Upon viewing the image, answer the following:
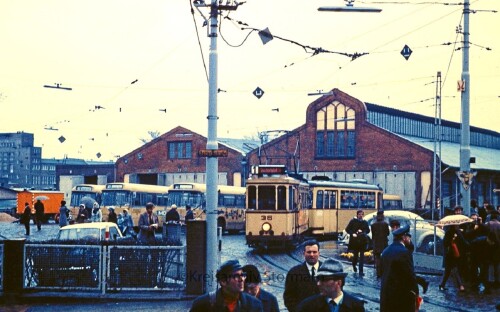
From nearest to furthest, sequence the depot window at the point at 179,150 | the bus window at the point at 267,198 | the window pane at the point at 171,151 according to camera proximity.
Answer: the bus window at the point at 267,198
the depot window at the point at 179,150
the window pane at the point at 171,151

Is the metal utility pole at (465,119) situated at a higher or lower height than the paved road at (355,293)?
higher

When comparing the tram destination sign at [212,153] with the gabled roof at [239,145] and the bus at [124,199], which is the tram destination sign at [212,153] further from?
the gabled roof at [239,145]

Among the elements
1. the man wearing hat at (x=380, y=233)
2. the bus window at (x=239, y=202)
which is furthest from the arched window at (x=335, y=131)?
the man wearing hat at (x=380, y=233)

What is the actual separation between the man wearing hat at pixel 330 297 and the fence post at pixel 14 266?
10642 mm

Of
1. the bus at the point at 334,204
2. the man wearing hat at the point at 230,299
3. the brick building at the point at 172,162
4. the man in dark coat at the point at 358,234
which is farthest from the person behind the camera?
the brick building at the point at 172,162

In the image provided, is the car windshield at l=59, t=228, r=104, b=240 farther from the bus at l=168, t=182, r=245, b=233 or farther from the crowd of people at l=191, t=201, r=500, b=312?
the bus at l=168, t=182, r=245, b=233

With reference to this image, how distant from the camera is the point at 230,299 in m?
6.22

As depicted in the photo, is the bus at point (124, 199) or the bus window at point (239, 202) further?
the bus window at point (239, 202)

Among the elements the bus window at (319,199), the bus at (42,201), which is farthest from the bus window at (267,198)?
the bus at (42,201)

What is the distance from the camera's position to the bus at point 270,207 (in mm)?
28266

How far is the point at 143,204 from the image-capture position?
42.6 meters

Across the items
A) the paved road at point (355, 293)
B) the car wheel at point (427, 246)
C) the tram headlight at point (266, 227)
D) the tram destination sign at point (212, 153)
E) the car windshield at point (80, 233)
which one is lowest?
the paved road at point (355, 293)

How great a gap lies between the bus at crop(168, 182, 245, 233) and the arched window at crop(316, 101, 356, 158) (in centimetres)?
1851

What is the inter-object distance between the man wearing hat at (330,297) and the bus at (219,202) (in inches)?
1326
